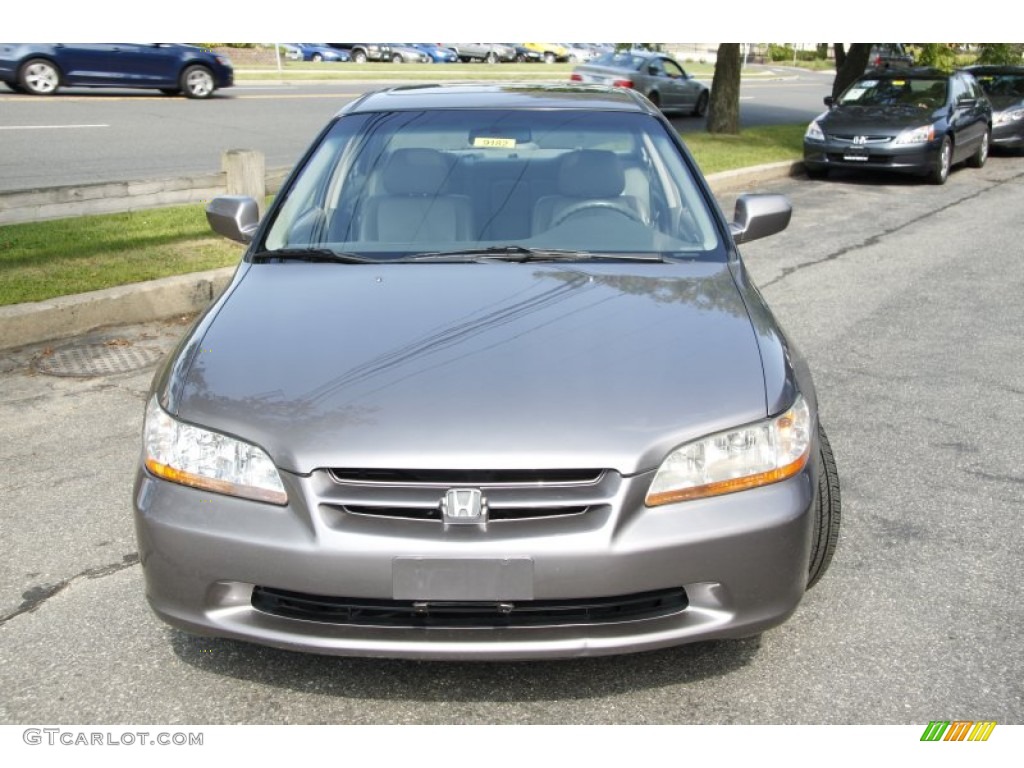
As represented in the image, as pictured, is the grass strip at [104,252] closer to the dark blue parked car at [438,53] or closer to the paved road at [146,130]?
the paved road at [146,130]

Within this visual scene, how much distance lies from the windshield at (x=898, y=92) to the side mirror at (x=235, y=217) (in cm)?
1305

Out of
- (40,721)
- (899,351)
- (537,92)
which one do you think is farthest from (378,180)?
(899,351)

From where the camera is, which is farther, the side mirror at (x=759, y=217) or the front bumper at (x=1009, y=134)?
the front bumper at (x=1009, y=134)

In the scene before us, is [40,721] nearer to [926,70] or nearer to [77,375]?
[77,375]

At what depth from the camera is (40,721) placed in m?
3.01

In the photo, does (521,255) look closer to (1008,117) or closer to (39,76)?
(1008,117)

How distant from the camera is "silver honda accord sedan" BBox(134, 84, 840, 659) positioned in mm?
2805

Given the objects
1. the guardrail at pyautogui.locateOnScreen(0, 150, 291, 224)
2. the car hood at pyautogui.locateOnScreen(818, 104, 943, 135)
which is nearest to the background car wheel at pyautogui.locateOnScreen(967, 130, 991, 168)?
the car hood at pyautogui.locateOnScreen(818, 104, 943, 135)

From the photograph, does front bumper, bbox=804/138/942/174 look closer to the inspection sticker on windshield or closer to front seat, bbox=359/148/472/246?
the inspection sticker on windshield

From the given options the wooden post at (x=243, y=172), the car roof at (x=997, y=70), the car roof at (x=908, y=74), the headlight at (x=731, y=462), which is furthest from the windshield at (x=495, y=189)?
the car roof at (x=997, y=70)

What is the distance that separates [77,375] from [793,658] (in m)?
4.22

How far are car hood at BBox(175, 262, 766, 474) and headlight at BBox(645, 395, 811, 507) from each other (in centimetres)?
4

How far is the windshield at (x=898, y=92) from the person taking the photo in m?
15.9

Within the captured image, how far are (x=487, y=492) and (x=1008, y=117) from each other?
18.7 meters
